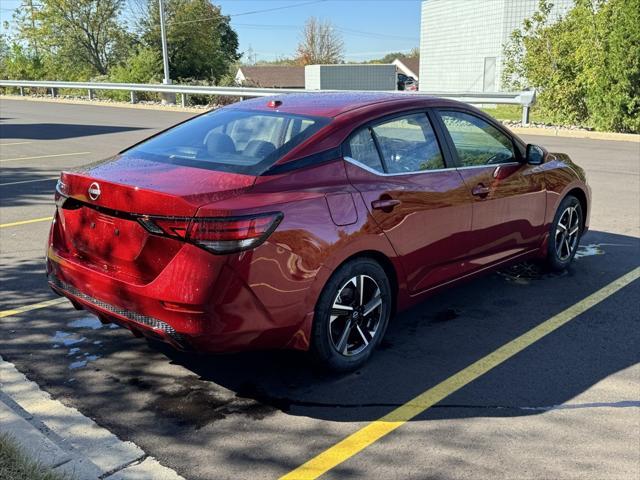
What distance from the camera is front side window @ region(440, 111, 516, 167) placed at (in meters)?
4.81

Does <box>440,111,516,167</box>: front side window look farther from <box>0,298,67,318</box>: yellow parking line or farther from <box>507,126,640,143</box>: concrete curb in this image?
<box>507,126,640,143</box>: concrete curb

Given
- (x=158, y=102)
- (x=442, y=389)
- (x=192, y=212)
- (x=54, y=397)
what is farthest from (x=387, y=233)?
(x=158, y=102)

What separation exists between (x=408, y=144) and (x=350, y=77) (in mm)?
47526

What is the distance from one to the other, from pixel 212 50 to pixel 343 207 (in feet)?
159

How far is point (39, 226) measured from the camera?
7.59m

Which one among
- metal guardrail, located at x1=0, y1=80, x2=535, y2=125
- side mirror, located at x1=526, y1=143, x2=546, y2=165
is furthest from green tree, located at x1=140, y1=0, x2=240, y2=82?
side mirror, located at x1=526, y1=143, x2=546, y2=165

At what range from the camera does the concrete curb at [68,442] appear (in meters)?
2.97

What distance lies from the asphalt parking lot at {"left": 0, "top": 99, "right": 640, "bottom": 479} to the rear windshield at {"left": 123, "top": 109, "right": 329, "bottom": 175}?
1242 mm

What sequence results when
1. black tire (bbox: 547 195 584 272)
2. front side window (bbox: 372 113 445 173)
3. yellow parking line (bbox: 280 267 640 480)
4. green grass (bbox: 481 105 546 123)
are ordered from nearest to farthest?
yellow parking line (bbox: 280 267 640 480) < front side window (bbox: 372 113 445 173) < black tire (bbox: 547 195 584 272) < green grass (bbox: 481 105 546 123)

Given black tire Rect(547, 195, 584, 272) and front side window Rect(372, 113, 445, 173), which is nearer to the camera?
front side window Rect(372, 113, 445, 173)

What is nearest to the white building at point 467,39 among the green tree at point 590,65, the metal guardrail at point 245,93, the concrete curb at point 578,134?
the green tree at point 590,65

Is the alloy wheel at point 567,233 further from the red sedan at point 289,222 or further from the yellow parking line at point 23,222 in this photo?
the yellow parking line at point 23,222

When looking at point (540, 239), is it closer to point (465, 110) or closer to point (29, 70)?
point (465, 110)

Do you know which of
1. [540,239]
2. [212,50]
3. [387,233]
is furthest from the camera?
[212,50]
